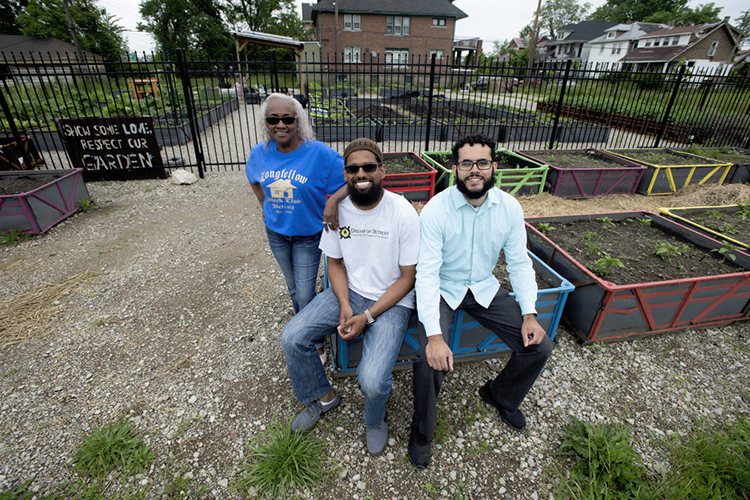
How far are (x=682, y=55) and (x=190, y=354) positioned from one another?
55.3m

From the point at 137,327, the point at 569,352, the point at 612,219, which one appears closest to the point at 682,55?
the point at 612,219

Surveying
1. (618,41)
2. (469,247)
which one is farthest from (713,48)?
(469,247)

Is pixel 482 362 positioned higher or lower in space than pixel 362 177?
lower

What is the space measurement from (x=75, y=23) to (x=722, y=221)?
53.3m

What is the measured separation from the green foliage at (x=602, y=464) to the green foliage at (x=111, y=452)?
256cm

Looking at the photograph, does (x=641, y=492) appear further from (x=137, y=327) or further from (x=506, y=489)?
(x=137, y=327)

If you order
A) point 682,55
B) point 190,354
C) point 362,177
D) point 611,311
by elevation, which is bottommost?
point 190,354

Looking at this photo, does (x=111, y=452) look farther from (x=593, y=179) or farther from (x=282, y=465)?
(x=593, y=179)

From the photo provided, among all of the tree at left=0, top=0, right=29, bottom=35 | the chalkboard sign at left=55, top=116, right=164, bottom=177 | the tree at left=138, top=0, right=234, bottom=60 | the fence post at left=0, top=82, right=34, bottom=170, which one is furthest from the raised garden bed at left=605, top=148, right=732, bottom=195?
the tree at left=0, top=0, right=29, bottom=35

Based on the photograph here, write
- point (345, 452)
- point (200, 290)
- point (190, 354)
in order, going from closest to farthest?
point (345, 452)
point (190, 354)
point (200, 290)

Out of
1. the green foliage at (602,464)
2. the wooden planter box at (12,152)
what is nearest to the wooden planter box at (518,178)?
the green foliage at (602,464)

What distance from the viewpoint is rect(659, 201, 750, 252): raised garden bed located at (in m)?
3.82

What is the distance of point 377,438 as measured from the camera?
88.4 inches

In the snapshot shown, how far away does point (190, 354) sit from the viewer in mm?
3062
